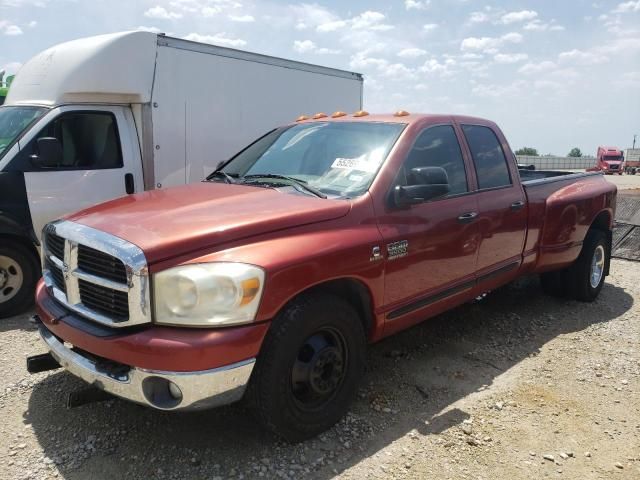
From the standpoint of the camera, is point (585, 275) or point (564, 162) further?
point (564, 162)

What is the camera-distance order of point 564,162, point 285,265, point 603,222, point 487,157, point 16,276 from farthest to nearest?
point 564,162 → point 603,222 → point 16,276 → point 487,157 → point 285,265

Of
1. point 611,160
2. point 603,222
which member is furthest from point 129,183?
point 611,160

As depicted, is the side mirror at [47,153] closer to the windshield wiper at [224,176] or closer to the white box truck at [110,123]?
the white box truck at [110,123]

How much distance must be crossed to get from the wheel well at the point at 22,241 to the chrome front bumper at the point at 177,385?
318 centimetres

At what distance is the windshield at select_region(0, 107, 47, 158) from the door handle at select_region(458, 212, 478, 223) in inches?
170

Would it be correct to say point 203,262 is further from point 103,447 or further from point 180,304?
point 103,447

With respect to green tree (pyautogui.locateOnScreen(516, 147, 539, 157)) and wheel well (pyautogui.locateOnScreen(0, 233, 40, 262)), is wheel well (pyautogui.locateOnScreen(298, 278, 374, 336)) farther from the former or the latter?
green tree (pyautogui.locateOnScreen(516, 147, 539, 157))

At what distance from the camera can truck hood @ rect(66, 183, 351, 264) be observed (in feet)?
8.93

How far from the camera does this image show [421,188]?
11.5 ft

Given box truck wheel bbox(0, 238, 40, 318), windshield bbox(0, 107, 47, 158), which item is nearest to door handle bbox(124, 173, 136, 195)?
windshield bbox(0, 107, 47, 158)

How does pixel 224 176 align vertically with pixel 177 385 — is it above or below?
above

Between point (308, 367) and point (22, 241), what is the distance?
3794 millimetres

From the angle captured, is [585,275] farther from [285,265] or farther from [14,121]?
[14,121]

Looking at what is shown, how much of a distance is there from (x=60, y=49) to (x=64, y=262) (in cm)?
418
